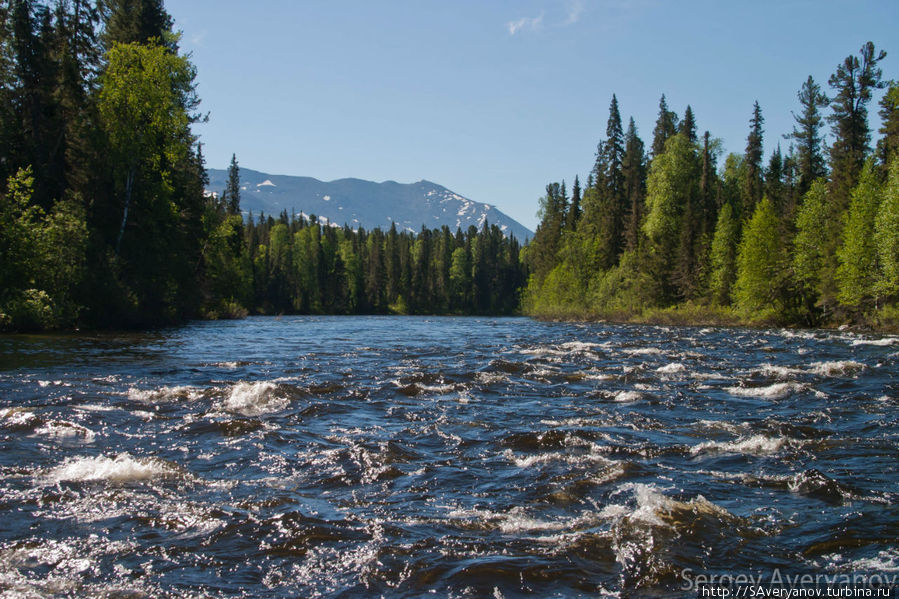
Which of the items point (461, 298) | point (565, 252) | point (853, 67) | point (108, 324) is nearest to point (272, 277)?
point (461, 298)

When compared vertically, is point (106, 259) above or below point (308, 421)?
above

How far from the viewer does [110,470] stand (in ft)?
26.7

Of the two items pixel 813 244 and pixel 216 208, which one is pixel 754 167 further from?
pixel 216 208

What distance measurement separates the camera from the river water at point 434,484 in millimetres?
5516

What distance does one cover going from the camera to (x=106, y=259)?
30.5m

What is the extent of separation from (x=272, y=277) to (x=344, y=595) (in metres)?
116

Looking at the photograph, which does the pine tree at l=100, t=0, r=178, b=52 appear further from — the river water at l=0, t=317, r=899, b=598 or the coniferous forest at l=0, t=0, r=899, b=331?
the river water at l=0, t=317, r=899, b=598

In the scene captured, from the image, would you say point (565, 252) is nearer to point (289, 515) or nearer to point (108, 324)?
point (108, 324)

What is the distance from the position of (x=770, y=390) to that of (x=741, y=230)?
48038 millimetres

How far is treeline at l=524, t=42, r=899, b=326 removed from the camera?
38969mm

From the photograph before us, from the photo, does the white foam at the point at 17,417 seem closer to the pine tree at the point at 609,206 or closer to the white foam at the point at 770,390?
the white foam at the point at 770,390

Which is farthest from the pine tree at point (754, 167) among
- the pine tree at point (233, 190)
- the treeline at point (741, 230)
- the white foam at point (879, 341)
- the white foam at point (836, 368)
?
the pine tree at point (233, 190)

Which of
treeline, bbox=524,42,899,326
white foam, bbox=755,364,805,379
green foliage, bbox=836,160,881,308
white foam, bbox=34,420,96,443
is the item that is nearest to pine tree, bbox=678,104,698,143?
treeline, bbox=524,42,899,326

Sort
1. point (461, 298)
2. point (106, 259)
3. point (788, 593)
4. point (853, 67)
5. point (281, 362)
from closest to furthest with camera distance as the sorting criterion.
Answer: point (788, 593) < point (281, 362) < point (106, 259) < point (853, 67) < point (461, 298)
